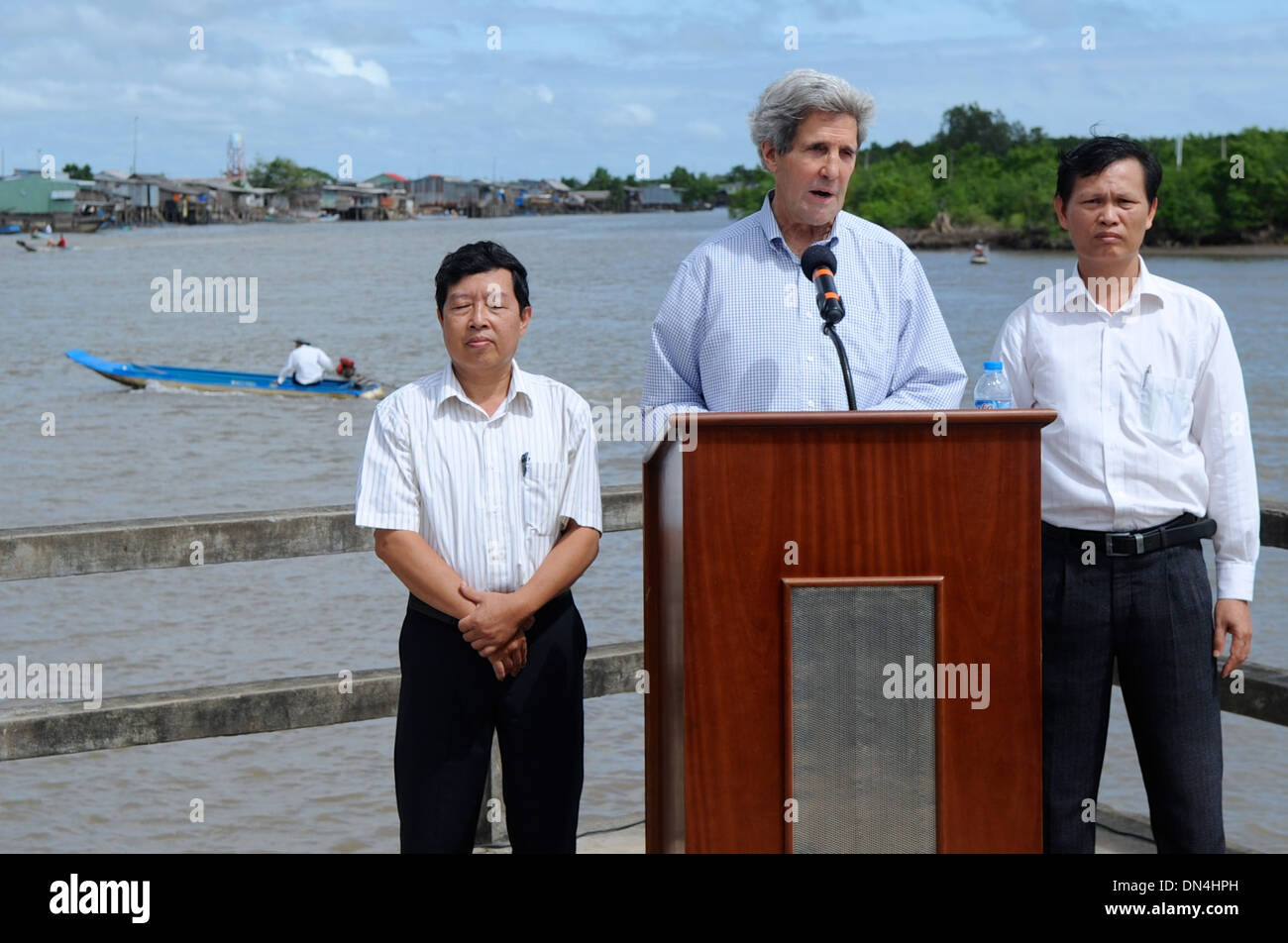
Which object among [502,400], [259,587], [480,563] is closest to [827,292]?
[502,400]

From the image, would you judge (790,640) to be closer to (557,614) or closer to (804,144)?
(557,614)

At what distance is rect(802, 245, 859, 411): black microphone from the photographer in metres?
2.53

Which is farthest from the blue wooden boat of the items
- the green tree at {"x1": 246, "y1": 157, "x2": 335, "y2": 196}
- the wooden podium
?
the green tree at {"x1": 246, "y1": 157, "x2": 335, "y2": 196}

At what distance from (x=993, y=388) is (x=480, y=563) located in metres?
1.00

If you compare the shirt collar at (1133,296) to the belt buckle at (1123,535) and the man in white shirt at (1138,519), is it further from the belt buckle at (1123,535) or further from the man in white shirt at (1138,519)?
the belt buckle at (1123,535)

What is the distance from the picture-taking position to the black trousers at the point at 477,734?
9.24 feet

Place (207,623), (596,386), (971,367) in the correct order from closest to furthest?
(207,623), (596,386), (971,367)

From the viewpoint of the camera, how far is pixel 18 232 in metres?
122

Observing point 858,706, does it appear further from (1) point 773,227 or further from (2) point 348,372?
(2) point 348,372

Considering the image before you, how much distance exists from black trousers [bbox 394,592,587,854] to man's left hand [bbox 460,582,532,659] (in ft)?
0.20
